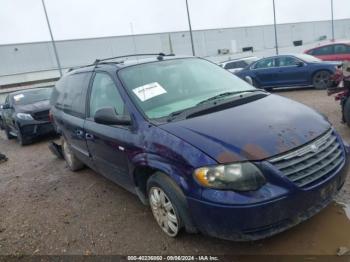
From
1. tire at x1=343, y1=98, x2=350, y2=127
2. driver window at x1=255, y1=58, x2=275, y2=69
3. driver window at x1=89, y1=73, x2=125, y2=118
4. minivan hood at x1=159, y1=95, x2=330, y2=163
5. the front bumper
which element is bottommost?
tire at x1=343, y1=98, x2=350, y2=127

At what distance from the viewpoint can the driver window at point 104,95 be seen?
353cm

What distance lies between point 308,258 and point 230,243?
66cm

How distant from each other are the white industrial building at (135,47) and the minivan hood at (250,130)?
22.0 metres

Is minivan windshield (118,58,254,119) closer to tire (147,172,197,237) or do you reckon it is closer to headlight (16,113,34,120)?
tire (147,172,197,237)

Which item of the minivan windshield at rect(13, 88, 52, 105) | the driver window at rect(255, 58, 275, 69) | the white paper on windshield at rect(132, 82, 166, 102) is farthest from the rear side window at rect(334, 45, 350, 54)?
the white paper on windshield at rect(132, 82, 166, 102)

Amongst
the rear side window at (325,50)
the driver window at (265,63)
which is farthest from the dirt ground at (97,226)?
the rear side window at (325,50)

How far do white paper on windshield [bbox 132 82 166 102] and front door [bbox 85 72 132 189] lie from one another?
0.21 m

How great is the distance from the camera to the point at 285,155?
2.47 meters

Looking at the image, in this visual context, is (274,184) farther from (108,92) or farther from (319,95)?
(319,95)

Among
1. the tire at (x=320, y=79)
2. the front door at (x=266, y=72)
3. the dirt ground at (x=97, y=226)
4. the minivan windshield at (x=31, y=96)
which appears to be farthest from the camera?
the front door at (x=266, y=72)

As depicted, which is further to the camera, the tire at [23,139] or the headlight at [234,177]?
the tire at [23,139]

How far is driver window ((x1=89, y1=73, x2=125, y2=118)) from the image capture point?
353cm

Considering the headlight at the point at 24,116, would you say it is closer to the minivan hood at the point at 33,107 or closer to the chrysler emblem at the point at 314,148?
the minivan hood at the point at 33,107

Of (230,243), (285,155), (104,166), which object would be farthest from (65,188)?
(285,155)
